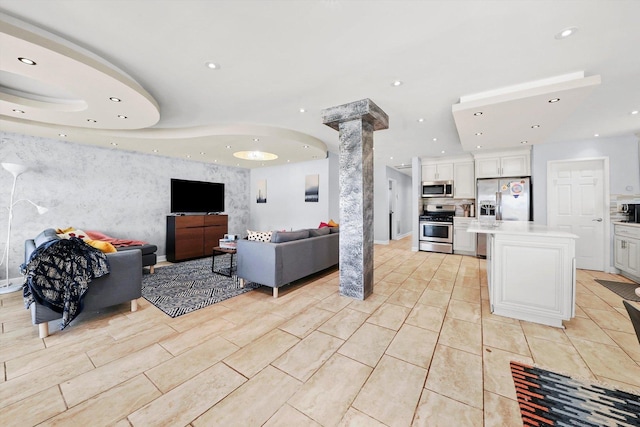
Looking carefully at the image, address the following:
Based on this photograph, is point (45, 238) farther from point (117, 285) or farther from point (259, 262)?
point (259, 262)

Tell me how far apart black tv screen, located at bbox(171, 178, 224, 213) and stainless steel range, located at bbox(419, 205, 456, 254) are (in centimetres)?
571

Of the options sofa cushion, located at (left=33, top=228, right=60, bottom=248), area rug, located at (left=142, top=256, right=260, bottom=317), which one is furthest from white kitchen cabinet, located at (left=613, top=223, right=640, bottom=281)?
sofa cushion, located at (left=33, top=228, right=60, bottom=248)

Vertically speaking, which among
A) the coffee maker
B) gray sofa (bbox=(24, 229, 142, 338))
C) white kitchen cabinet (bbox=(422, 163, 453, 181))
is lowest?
gray sofa (bbox=(24, 229, 142, 338))

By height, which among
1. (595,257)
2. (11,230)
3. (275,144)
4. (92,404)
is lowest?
(92,404)

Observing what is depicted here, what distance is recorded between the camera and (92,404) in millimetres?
1462

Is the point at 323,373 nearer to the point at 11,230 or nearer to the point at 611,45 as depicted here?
the point at 611,45

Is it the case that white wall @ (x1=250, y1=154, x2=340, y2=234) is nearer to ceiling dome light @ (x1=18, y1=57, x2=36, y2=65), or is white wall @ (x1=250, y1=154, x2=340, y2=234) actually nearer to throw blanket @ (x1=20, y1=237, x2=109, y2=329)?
throw blanket @ (x1=20, y1=237, x2=109, y2=329)

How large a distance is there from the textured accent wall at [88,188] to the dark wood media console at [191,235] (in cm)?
48

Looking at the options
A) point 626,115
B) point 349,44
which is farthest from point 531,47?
point 626,115

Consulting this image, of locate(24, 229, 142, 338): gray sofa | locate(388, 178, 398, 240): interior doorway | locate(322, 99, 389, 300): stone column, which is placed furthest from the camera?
locate(388, 178, 398, 240): interior doorway

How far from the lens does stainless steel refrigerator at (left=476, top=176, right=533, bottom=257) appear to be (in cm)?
510

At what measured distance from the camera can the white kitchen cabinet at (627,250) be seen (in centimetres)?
372

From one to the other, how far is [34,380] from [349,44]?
3487 millimetres

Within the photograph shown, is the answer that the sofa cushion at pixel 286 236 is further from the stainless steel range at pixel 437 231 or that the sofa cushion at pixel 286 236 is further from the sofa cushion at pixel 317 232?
the stainless steel range at pixel 437 231
